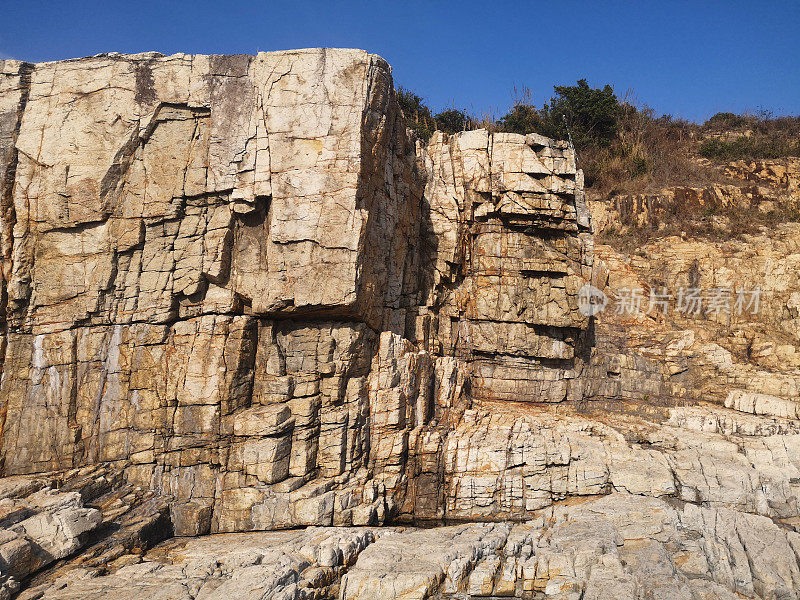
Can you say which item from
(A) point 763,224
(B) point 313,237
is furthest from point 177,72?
(A) point 763,224

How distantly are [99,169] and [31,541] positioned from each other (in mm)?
6332

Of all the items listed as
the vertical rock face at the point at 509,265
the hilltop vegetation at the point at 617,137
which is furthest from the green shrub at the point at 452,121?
the vertical rock face at the point at 509,265

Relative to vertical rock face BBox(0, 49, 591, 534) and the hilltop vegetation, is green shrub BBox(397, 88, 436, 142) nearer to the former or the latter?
the hilltop vegetation

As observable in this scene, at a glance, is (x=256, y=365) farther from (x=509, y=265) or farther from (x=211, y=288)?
(x=509, y=265)

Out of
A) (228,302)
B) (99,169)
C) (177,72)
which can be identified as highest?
(177,72)

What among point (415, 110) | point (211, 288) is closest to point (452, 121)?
point (415, 110)

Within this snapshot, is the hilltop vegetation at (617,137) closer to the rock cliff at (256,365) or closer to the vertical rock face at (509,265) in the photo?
the vertical rock face at (509,265)

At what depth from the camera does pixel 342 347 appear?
10.0 metres

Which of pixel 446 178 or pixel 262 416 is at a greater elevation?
pixel 446 178

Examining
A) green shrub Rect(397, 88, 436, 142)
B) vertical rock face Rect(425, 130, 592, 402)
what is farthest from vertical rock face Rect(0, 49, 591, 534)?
green shrub Rect(397, 88, 436, 142)

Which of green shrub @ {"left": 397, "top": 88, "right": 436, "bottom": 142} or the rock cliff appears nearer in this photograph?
the rock cliff

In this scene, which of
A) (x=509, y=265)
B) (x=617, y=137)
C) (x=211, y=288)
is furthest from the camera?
(x=617, y=137)

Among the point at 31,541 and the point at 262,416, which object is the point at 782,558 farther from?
the point at 31,541

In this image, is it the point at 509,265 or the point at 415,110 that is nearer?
the point at 509,265
